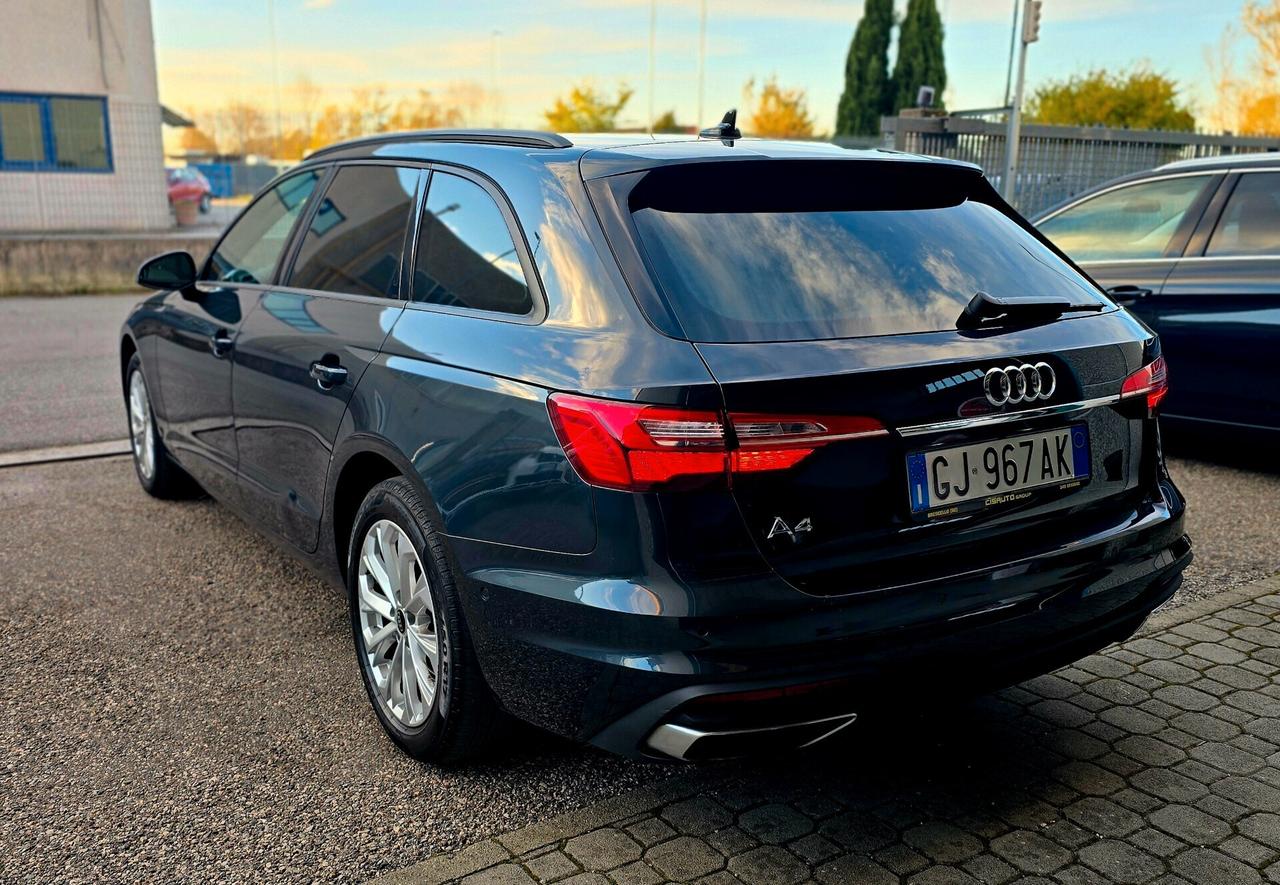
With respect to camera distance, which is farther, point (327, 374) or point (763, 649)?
point (327, 374)

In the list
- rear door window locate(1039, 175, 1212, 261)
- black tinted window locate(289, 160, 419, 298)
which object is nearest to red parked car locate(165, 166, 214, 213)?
rear door window locate(1039, 175, 1212, 261)

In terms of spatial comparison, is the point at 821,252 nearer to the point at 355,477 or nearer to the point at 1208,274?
the point at 355,477

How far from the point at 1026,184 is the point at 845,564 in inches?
561

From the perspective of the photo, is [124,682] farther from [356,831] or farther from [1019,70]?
[1019,70]

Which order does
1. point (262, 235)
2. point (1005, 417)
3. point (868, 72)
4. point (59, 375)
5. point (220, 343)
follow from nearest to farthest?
point (1005, 417) < point (220, 343) < point (262, 235) < point (59, 375) < point (868, 72)

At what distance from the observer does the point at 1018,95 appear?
1395cm

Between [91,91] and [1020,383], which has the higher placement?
[91,91]

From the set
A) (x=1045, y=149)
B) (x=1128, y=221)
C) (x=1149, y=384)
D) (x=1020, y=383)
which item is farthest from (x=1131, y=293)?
(x=1045, y=149)

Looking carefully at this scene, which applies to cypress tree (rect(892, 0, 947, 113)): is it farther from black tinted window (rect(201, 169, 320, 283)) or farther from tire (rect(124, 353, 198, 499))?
black tinted window (rect(201, 169, 320, 283))

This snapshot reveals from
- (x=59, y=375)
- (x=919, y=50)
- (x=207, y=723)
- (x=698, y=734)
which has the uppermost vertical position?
(x=919, y=50)

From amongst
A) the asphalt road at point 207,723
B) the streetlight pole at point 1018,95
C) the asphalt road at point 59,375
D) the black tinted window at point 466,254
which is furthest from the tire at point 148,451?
the streetlight pole at point 1018,95

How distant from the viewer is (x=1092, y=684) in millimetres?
3533

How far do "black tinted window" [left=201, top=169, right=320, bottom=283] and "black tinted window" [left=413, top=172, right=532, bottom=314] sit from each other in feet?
3.47

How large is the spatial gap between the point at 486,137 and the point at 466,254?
1.35ft
